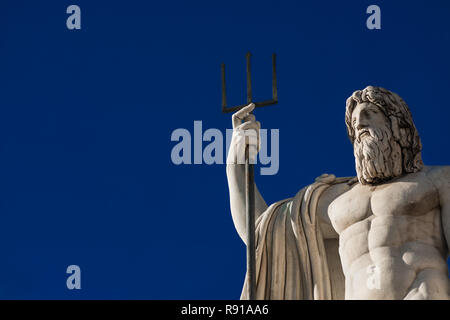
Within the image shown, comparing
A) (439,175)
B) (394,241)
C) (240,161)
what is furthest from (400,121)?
(240,161)

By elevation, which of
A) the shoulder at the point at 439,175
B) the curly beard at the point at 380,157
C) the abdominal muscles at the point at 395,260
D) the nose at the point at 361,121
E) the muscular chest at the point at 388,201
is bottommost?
the abdominal muscles at the point at 395,260

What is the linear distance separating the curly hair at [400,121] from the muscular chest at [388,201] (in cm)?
29

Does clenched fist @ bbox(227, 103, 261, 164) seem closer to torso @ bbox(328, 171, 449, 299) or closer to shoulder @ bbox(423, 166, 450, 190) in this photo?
torso @ bbox(328, 171, 449, 299)

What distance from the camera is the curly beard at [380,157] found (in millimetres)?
24109

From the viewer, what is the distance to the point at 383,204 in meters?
23.8

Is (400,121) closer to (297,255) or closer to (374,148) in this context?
(374,148)

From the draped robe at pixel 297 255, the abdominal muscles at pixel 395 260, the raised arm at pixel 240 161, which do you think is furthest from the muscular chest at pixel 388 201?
the raised arm at pixel 240 161

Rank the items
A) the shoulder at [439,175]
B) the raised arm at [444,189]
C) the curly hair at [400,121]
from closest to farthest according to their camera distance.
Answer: the raised arm at [444,189]
the shoulder at [439,175]
the curly hair at [400,121]

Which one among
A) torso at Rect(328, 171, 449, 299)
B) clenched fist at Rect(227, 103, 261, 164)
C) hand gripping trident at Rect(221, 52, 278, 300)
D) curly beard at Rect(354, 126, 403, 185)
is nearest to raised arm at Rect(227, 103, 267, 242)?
clenched fist at Rect(227, 103, 261, 164)

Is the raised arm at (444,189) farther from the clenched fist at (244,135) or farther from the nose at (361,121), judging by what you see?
the clenched fist at (244,135)

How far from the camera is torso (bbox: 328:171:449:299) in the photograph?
2314 centimetres

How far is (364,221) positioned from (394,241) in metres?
0.63
